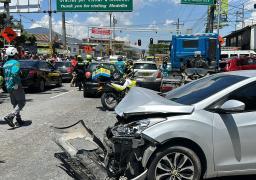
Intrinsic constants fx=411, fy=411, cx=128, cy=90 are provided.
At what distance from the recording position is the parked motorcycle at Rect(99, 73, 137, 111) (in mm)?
12312

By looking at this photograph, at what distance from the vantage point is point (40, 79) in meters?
18.8

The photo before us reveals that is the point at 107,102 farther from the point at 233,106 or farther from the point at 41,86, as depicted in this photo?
the point at 233,106

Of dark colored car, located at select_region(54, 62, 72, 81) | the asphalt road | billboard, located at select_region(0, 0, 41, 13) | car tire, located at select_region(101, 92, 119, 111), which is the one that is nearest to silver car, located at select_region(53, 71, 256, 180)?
the asphalt road

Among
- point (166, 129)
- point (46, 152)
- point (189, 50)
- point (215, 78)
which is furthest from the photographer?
point (189, 50)

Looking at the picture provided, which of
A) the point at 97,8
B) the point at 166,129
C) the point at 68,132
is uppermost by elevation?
the point at 97,8

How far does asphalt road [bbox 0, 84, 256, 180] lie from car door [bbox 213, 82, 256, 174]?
33.2 inches

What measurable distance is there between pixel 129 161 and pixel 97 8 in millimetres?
26978

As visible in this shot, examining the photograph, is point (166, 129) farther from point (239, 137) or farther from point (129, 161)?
point (239, 137)

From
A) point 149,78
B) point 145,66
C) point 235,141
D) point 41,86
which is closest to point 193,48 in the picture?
point 145,66

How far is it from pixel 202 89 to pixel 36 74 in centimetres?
1371

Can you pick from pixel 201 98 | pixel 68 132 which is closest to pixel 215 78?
pixel 201 98

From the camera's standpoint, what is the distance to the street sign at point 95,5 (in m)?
30.6

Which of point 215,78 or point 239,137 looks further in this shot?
point 215,78

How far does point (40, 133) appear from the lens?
8.94 m
